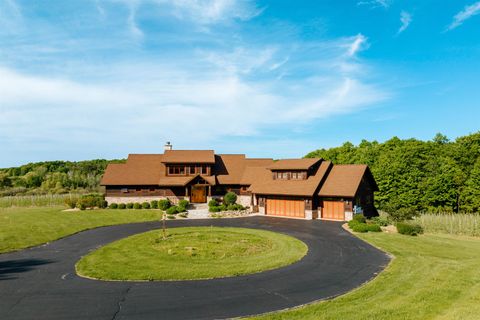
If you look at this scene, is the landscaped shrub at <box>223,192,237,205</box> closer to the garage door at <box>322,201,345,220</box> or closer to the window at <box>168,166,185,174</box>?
the window at <box>168,166,185,174</box>

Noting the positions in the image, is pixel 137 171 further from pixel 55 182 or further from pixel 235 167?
pixel 55 182

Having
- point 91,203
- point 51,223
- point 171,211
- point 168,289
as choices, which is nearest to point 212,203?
point 171,211

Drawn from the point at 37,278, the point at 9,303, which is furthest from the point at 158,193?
the point at 9,303

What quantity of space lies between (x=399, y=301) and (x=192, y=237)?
1813cm

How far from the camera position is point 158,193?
48344 millimetres

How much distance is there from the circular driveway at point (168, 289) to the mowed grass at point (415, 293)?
937 mm

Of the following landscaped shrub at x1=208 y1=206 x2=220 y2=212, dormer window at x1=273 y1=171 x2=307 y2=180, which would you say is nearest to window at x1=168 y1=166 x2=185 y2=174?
landscaped shrub at x1=208 y1=206 x2=220 y2=212

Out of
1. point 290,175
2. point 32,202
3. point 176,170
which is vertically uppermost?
point 176,170

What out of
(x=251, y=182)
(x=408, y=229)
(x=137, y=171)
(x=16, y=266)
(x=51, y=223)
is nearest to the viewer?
(x=16, y=266)

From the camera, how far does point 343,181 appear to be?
127 ft

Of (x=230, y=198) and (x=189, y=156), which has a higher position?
(x=189, y=156)

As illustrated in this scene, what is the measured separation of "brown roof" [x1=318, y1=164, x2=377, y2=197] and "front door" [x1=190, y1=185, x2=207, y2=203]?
18145mm

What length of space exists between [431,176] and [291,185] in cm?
2018

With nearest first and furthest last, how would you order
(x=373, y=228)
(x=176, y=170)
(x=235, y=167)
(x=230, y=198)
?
(x=373, y=228) < (x=230, y=198) < (x=176, y=170) < (x=235, y=167)
